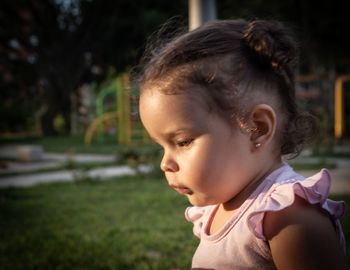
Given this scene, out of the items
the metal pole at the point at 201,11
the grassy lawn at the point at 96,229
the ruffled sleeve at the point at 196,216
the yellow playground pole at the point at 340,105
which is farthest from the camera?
the yellow playground pole at the point at 340,105

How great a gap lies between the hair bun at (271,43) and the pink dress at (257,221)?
33 cm

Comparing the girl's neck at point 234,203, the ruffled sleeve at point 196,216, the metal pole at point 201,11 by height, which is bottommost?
the ruffled sleeve at point 196,216

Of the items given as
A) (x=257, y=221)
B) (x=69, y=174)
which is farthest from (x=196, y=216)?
(x=69, y=174)

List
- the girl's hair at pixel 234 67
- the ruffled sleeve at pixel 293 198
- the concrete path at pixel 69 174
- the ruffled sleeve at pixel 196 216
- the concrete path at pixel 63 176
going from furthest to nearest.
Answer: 1. the concrete path at pixel 63 176
2. the concrete path at pixel 69 174
3. the ruffled sleeve at pixel 196 216
4. the girl's hair at pixel 234 67
5. the ruffled sleeve at pixel 293 198

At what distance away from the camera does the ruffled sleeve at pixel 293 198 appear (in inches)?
49.7

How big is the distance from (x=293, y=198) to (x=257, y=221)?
0.11 meters

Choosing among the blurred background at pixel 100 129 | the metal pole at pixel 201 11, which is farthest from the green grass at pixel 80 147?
the metal pole at pixel 201 11

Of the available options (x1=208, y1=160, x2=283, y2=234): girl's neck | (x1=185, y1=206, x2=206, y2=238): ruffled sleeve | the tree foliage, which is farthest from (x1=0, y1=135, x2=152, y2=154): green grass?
(x1=208, y1=160, x2=283, y2=234): girl's neck

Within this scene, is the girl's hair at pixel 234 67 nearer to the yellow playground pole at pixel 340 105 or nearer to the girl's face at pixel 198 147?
the girl's face at pixel 198 147

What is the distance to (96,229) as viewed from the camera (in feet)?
11.5

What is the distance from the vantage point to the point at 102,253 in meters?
2.86

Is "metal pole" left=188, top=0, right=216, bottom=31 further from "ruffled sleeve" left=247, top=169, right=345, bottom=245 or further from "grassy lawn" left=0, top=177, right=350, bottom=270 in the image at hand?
"ruffled sleeve" left=247, top=169, right=345, bottom=245

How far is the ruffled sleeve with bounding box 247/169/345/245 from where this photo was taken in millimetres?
1263

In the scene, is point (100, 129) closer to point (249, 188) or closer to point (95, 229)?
point (95, 229)
